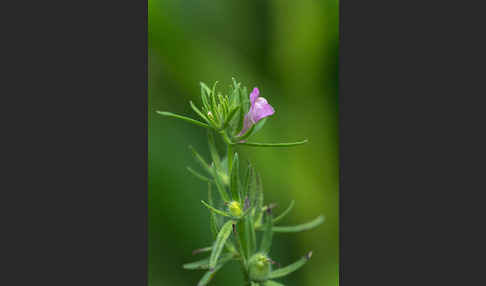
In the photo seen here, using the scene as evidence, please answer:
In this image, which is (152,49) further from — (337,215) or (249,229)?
(337,215)

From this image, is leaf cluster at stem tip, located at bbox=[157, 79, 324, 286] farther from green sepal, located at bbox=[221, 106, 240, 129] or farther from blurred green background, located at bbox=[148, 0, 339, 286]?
blurred green background, located at bbox=[148, 0, 339, 286]

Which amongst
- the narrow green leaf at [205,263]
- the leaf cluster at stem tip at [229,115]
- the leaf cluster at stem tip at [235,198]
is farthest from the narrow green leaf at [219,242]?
the leaf cluster at stem tip at [229,115]

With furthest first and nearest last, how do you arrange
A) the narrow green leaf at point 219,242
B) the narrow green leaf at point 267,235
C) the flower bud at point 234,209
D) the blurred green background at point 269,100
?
1. the blurred green background at point 269,100
2. the narrow green leaf at point 267,235
3. the flower bud at point 234,209
4. the narrow green leaf at point 219,242

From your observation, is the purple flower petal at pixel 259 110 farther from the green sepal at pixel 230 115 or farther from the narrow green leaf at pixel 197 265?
the narrow green leaf at pixel 197 265

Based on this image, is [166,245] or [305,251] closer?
[166,245]

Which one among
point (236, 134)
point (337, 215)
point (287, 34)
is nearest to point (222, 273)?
point (337, 215)

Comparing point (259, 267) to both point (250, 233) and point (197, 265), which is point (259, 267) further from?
point (197, 265)

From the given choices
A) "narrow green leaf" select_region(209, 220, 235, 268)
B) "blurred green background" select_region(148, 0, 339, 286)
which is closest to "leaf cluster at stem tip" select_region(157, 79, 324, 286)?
"narrow green leaf" select_region(209, 220, 235, 268)
